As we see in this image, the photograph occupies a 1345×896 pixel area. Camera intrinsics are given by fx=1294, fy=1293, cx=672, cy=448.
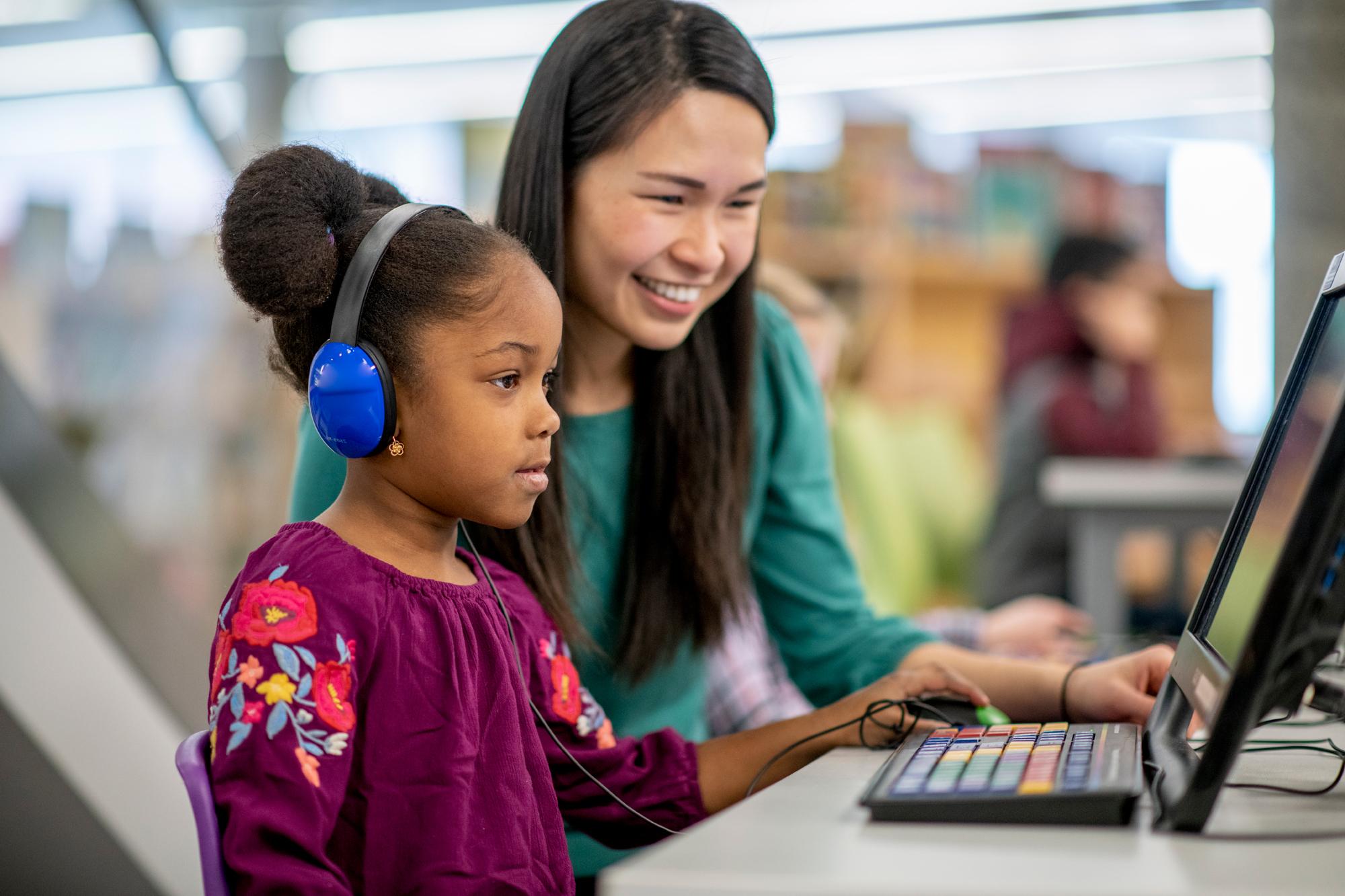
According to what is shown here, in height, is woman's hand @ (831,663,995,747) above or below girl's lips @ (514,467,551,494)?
below

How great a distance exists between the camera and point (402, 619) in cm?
84

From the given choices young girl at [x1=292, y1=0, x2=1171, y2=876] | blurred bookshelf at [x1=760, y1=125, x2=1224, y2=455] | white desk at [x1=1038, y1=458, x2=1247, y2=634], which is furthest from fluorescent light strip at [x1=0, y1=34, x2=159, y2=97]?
blurred bookshelf at [x1=760, y1=125, x2=1224, y2=455]

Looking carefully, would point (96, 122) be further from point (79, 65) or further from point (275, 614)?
point (275, 614)

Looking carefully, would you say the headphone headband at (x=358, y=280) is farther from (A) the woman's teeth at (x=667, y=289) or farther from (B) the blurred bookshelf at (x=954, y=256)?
(B) the blurred bookshelf at (x=954, y=256)

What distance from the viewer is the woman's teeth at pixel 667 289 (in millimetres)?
1175

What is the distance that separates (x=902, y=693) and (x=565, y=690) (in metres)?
0.27

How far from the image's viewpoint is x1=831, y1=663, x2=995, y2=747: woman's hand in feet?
3.27

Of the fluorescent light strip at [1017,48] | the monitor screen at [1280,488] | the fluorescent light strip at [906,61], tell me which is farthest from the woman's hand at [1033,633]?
the fluorescent light strip at [1017,48]

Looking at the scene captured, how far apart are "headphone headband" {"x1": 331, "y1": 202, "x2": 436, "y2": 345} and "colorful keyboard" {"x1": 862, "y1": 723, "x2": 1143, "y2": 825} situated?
0.43m

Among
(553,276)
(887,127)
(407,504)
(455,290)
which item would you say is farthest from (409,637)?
(887,127)

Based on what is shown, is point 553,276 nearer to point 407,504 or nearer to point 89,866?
point 407,504

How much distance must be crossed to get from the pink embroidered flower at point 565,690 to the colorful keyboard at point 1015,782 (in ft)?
0.86

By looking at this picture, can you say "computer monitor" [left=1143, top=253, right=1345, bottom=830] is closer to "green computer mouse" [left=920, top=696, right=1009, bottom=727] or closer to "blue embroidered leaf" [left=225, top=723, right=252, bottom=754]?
"green computer mouse" [left=920, top=696, right=1009, bottom=727]

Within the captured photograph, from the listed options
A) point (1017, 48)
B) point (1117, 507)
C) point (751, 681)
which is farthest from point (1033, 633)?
point (1017, 48)
